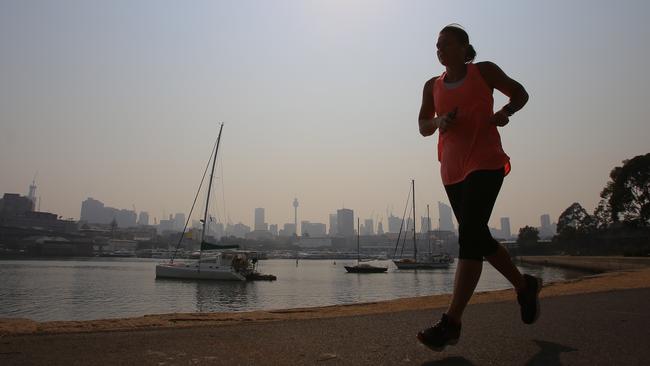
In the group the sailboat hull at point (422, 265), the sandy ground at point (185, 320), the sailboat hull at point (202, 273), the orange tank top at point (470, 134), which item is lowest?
the sailboat hull at point (422, 265)

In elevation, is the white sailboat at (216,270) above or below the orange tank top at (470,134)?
below

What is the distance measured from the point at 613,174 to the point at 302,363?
63.5 metres

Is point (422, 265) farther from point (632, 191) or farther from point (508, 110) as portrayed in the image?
point (508, 110)

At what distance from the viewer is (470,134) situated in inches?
87.1

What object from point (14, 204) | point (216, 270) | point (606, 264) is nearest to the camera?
Answer: point (216, 270)

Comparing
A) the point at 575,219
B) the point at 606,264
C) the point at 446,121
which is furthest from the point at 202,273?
the point at 575,219

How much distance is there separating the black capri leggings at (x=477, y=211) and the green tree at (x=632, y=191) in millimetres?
57279

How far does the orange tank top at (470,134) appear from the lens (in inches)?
85.6

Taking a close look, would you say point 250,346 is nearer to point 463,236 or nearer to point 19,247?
point 463,236

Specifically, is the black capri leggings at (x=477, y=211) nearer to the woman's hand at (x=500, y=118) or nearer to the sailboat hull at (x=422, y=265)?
the woman's hand at (x=500, y=118)

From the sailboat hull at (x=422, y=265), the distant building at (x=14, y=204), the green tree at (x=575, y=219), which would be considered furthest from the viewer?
the distant building at (x=14, y=204)

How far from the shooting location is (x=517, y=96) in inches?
89.7

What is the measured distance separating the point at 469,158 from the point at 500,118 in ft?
0.84

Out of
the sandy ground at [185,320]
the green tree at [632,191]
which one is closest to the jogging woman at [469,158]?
the sandy ground at [185,320]
